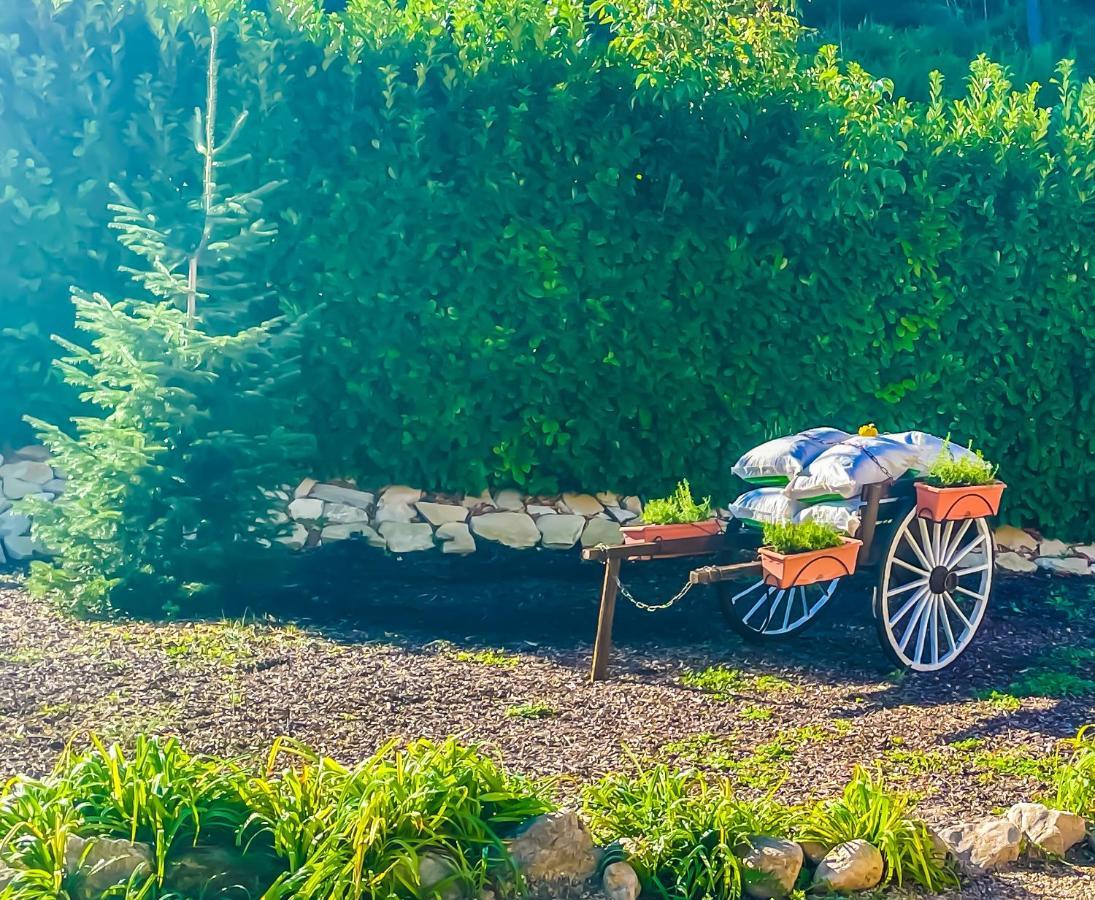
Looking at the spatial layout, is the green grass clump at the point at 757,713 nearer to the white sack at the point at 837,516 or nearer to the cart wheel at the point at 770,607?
the white sack at the point at 837,516

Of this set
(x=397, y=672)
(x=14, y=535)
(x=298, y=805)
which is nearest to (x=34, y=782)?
(x=298, y=805)

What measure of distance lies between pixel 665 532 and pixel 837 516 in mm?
725

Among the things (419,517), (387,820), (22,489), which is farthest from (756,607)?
(22,489)

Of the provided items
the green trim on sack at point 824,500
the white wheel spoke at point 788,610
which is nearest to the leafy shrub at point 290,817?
the green trim on sack at point 824,500

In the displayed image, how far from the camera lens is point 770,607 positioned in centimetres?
593

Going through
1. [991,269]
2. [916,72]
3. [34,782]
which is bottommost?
[34,782]

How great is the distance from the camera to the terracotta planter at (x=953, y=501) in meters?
5.19

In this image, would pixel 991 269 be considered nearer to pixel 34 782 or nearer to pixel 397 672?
pixel 397 672

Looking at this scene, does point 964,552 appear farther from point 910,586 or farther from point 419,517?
point 419,517

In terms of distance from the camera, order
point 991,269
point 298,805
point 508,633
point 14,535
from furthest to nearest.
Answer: point 991,269 < point 14,535 < point 508,633 < point 298,805

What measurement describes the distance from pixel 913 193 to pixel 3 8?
5.42 metres

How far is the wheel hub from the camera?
5.39 m

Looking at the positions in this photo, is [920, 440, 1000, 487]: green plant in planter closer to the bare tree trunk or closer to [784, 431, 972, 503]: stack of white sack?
[784, 431, 972, 503]: stack of white sack

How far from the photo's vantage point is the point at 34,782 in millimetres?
3123
